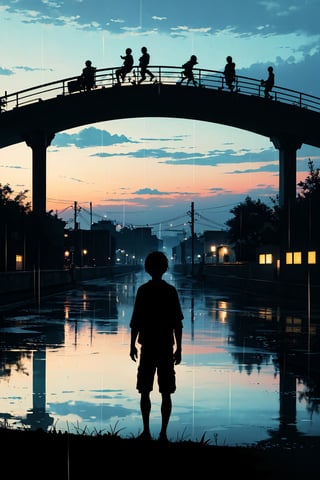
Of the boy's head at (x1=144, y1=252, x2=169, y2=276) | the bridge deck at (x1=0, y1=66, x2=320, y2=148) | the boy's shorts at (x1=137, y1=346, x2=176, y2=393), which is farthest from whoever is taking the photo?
the bridge deck at (x1=0, y1=66, x2=320, y2=148)

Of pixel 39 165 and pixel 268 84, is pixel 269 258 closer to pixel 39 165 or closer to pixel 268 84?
pixel 268 84

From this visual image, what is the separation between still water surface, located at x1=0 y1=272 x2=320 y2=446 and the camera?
8.75 meters

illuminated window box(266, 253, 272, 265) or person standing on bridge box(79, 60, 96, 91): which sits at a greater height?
person standing on bridge box(79, 60, 96, 91)

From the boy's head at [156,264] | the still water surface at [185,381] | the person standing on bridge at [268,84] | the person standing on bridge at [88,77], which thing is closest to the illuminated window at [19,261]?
the person standing on bridge at [88,77]

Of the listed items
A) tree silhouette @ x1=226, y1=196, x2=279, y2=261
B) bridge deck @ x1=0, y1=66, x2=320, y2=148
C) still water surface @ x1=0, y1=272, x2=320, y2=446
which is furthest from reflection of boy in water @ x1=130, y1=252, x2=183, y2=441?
tree silhouette @ x1=226, y1=196, x2=279, y2=261

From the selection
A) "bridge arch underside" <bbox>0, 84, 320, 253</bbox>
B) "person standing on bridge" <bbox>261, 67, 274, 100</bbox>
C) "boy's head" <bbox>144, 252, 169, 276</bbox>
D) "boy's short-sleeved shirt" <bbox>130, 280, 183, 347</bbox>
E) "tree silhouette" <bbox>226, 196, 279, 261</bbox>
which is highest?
"person standing on bridge" <bbox>261, 67, 274, 100</bbox>

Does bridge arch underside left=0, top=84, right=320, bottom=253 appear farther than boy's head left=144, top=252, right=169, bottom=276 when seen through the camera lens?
Yes

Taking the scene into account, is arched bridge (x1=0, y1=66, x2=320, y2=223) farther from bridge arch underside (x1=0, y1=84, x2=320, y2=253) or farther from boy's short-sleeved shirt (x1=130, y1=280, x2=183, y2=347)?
boy's short-sleeved shirt (x1=130, y1=280, x2=183, y2=347)

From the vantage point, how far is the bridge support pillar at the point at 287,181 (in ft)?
181

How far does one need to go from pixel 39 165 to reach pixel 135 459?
4934cm

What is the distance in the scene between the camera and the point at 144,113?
52500mm

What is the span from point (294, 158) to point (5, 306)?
30210 mm

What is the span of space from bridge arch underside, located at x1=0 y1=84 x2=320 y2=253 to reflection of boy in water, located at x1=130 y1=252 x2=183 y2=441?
44.0 m

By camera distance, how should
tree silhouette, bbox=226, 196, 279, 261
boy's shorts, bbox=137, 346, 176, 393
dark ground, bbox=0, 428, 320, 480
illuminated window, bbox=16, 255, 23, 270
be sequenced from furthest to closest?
tree silhouette, bbox=226, 196, 279, 261, illuminated window, bbox=16, 255, 23, 270, boy's shorts, bbox=137, 346, 176, 393, dark ground, bbox=0, 428, 320, 480
